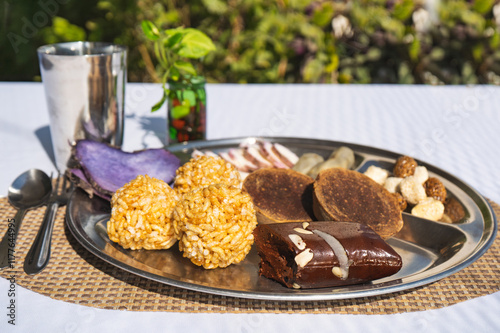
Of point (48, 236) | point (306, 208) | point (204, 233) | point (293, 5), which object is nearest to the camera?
point (204, 233)

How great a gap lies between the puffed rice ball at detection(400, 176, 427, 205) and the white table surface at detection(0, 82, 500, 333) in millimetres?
347

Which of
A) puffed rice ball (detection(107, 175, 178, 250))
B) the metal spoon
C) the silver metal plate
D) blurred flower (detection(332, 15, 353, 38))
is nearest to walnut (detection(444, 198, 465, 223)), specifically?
the silver metal plate

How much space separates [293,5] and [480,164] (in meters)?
2.53

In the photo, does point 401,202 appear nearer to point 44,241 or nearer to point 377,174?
point 377,174

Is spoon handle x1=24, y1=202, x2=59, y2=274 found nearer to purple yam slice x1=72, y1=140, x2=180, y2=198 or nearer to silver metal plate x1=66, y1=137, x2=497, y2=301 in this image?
silver metal plate x1=66, y1=137, x2=497, y2=301

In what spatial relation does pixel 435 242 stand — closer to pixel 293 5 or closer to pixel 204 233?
pixel 204 233

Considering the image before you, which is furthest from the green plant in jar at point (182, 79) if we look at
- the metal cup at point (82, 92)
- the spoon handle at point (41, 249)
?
the spoon handle at point (41, 249)

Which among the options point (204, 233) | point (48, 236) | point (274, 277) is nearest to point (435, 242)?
point (274, 277)

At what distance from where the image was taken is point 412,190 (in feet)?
5.11

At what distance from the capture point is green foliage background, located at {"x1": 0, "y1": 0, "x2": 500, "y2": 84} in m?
4.04

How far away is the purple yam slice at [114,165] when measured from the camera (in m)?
1.52

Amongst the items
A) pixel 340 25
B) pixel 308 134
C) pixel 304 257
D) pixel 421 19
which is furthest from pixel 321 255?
pixel 421 19

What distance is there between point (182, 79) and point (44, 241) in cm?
92

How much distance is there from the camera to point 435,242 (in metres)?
1.39
